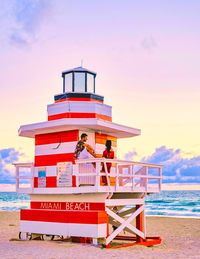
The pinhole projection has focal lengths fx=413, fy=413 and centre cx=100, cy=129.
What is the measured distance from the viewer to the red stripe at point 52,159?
15191 millimetres

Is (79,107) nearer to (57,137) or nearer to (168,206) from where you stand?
(57,137)

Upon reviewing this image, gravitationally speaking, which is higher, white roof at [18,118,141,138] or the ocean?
white roof at [18,118,141,138]

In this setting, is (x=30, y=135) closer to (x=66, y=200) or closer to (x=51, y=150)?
(x=51, y=150)

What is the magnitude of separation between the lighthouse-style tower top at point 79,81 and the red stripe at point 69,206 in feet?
14.4

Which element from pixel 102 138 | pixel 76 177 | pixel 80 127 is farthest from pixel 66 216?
pixel 102 138

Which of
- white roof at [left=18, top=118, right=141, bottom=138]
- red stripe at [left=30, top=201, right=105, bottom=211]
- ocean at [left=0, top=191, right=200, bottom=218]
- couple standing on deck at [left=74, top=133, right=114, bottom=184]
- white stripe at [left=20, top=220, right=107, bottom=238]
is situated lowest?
ocean at [left=0, top=191, right=200, bottom=218]

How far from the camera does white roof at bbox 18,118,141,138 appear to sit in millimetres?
14703

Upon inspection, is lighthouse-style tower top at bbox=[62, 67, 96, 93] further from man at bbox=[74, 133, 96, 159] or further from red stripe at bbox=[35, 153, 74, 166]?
red stripe at bbox=[35, 153, 74, 166]

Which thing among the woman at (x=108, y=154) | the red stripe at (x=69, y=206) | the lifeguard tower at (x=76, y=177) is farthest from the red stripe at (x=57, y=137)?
the red stripe at (x=69, y=206)

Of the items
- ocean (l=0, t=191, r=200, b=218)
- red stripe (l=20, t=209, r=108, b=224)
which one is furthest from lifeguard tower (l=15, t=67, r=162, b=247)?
ocean (l=0, t=191, r=200, b=218)

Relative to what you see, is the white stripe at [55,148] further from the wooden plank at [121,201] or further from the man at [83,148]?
the wooden plank at [121,201]

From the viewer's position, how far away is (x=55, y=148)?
51.6 feet

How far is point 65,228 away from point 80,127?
12.0 ft

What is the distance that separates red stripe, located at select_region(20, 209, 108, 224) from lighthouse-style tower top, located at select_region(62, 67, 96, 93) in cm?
478
